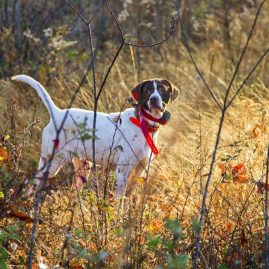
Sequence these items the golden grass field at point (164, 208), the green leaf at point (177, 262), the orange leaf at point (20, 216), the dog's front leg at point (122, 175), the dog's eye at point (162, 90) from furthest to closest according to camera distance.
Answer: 1. the dog's eye at point (162, 90)
2. the dog's front leg at point (122, 175)
3. the golden grass field at point (164, 208)
4. the orange leaf at point (20, 216)
5. the green leaf at point (177, 262)

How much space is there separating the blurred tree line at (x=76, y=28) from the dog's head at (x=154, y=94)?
53 cm

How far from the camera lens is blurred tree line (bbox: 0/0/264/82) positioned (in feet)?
26.0

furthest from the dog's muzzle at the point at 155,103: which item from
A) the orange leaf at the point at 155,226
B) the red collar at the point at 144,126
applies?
the orange leaf at the point at 155,226

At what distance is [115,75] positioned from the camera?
831 centimetres

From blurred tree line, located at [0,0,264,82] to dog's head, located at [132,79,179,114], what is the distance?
0.53 m

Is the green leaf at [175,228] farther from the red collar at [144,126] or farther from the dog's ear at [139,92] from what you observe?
the dog's ear at [139,92]

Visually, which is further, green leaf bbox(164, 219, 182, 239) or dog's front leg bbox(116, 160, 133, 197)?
dog's front leg bbox(116, 160, 133, 197)

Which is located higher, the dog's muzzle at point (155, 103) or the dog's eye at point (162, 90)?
the dog's eye at point (162, 90)

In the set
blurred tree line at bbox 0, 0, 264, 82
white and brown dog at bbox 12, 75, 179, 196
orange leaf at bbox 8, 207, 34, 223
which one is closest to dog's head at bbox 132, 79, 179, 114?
white and brown dog at bbox 12, 75, 179, 196

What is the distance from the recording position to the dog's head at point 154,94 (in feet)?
17.9

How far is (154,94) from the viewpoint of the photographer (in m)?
5.50

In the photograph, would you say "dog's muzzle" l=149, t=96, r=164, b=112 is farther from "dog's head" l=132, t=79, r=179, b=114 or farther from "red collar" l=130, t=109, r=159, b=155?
"red collar" l=130, t=109, r=159, b=155

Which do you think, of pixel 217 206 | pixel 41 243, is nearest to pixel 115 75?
pixel 217 206

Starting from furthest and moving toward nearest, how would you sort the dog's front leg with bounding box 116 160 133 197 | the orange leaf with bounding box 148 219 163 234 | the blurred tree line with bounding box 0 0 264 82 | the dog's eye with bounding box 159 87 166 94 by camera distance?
the blurred tree line with bounding box 0 0 264 82, the dog's eye with bounding box 159 87 166 94, the dog's front leg with bounding box 116 160 133 197, the orange leaf with bounding box 148 219 163 234
